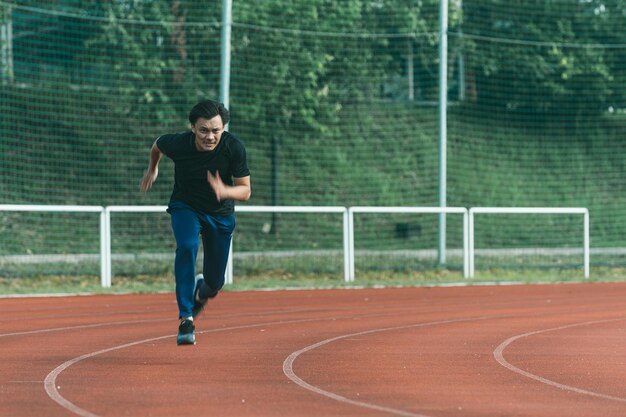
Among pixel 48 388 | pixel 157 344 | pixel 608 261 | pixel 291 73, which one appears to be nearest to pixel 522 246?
pixel 608 261

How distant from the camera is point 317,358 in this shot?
988 centimetres

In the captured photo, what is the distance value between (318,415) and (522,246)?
20.0 metres

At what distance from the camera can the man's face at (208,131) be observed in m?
10.0

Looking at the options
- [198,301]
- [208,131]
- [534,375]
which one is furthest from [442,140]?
[534,375]

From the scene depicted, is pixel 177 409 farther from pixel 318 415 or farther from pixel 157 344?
pixel 157 344

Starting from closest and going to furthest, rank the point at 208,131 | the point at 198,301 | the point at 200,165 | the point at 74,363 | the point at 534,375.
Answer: the point at 534,375, the point at 74,363, the point at 208,131, the point at 200,165, the point at 198,301

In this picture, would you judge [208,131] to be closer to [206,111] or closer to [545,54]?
[206,111]

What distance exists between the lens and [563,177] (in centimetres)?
3984

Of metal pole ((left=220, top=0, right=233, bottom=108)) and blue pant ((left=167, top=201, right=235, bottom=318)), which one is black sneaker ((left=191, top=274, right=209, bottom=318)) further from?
metal pole ((left=220, top=0, right=233, bottom=108))

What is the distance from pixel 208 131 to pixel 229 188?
18.4 inches

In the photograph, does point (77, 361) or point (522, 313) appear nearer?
point (77, 361)

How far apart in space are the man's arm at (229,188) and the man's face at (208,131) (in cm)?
23

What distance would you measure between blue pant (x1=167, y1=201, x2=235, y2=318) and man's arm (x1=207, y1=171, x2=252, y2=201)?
1.25ft

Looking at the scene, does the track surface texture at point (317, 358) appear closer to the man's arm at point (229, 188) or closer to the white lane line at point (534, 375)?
the white lane line at point (534, 375)
